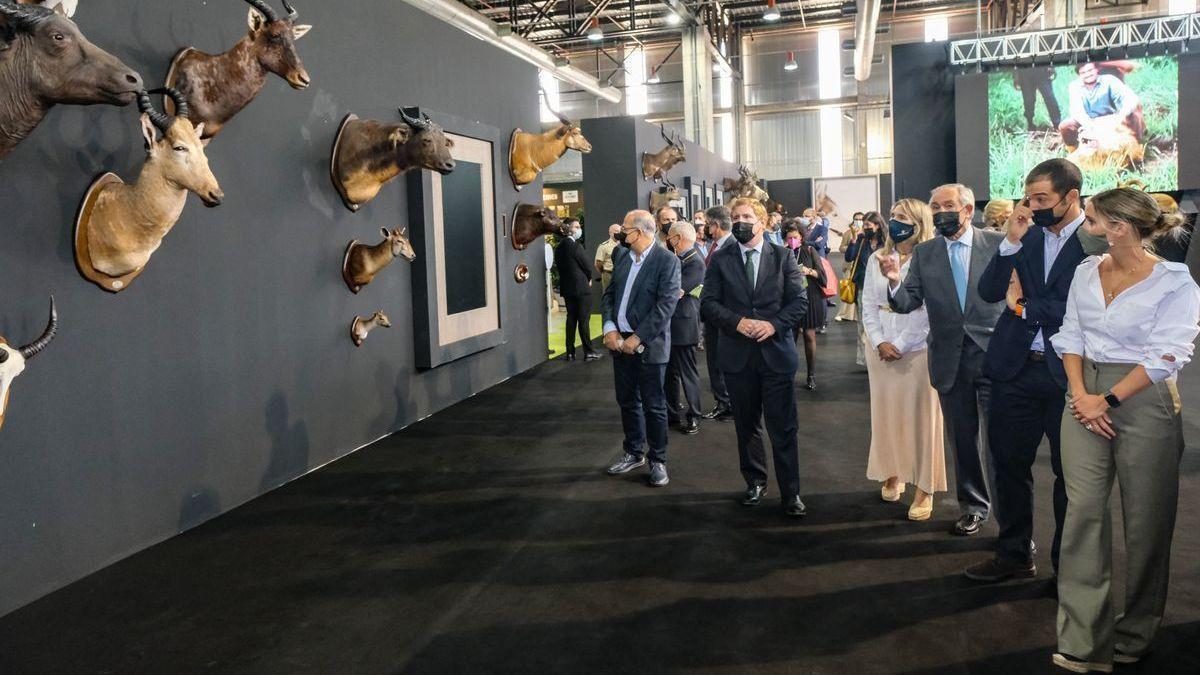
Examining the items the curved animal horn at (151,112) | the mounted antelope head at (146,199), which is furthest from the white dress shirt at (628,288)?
the curved animal horn at (151,112)

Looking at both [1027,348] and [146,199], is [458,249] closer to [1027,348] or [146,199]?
[146,199]

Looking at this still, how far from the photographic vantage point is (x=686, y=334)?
6418 mm

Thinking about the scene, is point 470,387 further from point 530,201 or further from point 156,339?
point 156,339

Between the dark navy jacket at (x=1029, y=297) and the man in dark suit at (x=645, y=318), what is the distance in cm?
196

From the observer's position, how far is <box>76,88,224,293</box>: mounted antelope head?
12.8 feet

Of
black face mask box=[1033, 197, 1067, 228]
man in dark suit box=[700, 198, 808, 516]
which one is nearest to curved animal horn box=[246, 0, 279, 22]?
man in dark suit box=[700, 198, 808, 516]

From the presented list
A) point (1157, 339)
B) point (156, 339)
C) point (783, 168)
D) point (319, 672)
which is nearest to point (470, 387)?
point (156, 339)

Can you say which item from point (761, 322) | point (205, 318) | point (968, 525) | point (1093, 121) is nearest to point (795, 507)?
point (968, 525)

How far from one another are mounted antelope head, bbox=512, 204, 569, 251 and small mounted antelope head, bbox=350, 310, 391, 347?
9.20 feet

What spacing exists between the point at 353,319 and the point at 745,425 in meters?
3.01

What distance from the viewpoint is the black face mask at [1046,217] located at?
3143 mm

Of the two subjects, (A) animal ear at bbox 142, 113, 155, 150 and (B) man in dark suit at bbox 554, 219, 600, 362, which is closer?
(A) animal ear at bbox 142, 113, 155, 150

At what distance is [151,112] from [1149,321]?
3.84 m

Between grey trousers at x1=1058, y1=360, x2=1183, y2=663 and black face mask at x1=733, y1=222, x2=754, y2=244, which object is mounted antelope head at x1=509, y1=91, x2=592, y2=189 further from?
grey trousers at x1=1058, y1=360, x2=1183, y2=663
